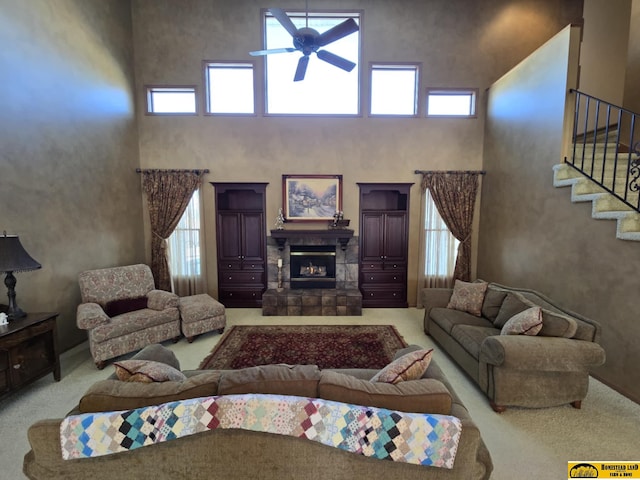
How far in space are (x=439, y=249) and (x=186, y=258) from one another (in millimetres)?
5004

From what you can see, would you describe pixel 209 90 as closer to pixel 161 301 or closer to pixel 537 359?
pixel 161 301

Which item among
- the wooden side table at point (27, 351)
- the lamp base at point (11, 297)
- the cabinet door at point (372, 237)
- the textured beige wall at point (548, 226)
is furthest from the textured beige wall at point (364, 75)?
the lamp base at point (11, 297)

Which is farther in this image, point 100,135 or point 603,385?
point 100,135

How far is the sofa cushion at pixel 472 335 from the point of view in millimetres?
2777

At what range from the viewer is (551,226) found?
3.62m

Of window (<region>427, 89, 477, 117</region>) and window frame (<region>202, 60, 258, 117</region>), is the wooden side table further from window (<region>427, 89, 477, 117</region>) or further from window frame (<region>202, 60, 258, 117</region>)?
window (<region>427, 89, 477, 117</region>)

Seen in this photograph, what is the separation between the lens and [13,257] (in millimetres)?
2658

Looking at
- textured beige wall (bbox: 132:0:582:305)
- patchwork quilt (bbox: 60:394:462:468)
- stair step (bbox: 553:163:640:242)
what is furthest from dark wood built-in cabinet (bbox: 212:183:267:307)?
stair step (bbox: 553:163:640:242)

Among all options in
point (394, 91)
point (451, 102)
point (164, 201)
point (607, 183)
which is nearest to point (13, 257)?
point (164, 201)

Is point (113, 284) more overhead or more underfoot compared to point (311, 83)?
more underfoot

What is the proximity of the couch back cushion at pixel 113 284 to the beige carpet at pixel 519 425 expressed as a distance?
2.75 feet

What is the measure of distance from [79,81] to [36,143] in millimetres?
1248

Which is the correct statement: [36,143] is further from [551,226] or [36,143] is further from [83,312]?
[551,226]

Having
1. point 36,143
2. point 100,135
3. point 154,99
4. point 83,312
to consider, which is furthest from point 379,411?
point 154,99
